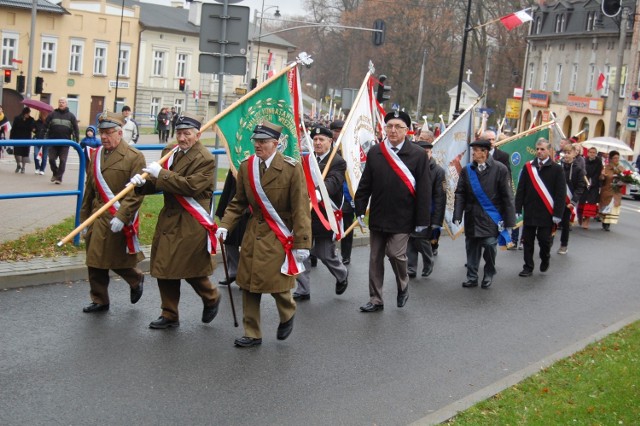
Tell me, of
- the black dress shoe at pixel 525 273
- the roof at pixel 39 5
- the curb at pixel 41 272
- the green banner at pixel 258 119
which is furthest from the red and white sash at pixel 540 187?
the roof at pixel 39 5

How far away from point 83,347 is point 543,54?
69.5m

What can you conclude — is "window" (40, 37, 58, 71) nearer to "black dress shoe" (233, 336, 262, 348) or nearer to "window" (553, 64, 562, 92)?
"window" (553, 64, 562, 92)

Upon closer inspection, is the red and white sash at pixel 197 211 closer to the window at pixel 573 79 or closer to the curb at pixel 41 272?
the curb at pixel 41 272

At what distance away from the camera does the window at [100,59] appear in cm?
6962

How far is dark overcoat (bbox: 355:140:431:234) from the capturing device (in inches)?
398

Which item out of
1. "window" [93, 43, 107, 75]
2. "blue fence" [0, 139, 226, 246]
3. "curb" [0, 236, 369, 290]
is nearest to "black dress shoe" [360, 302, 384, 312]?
"curb" [0, 236, 369, 290]

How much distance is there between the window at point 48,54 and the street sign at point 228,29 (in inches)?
2218

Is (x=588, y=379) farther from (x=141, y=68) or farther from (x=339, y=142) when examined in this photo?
(x=141, y=68)

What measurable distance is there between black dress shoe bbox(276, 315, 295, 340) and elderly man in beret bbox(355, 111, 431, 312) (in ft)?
5.76

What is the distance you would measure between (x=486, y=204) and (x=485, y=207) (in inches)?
1.5

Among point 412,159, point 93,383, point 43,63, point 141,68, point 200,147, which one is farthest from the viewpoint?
point 141,68

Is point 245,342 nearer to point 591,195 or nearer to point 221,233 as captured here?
point 221,233

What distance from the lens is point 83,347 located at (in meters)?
7.81

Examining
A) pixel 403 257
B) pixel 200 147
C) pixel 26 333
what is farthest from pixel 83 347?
pixel 403 257
